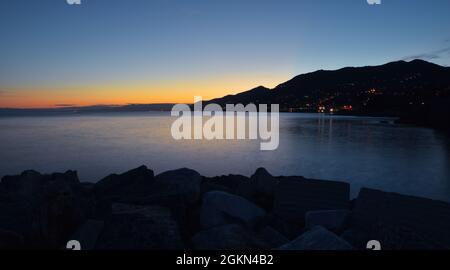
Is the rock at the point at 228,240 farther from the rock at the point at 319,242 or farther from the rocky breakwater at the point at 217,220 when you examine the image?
the rock at the point at 319,242

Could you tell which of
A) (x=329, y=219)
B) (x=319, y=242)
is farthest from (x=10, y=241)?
(x=329, y=219)

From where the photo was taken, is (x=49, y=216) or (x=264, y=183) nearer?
(x=49, y=216)

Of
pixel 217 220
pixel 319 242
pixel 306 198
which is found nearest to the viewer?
pixel 319 242

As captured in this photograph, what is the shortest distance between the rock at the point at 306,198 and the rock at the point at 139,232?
2751 mm

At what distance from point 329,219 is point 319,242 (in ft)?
5.11

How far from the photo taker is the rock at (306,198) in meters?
6.50

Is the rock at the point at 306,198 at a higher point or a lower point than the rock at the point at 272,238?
higher

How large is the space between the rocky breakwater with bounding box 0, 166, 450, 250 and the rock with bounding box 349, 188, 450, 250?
0.6 inches

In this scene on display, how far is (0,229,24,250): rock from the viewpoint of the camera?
15.4 feet

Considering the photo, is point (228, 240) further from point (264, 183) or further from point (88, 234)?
point (264, 183)

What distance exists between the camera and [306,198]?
6.64m

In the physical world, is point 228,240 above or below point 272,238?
above

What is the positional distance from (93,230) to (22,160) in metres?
23.3

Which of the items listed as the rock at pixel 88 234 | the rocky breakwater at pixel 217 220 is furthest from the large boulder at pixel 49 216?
the rock at pixel 88 234
